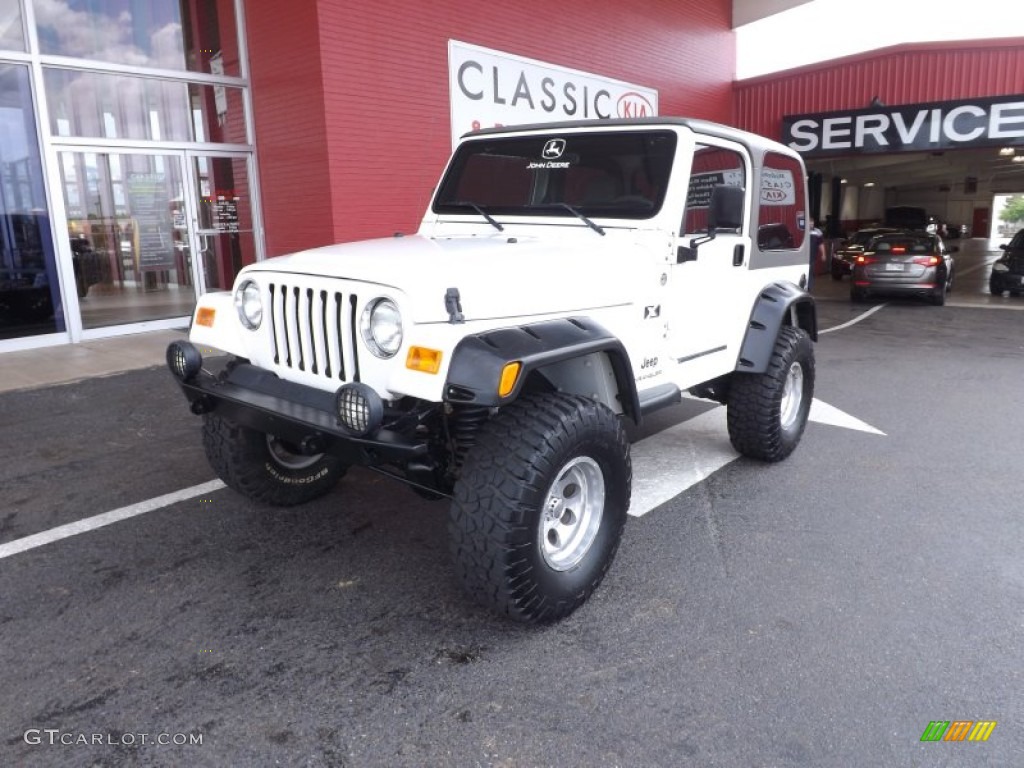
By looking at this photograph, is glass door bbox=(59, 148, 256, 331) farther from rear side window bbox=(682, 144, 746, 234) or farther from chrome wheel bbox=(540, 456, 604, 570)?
chrome wheel bbox=(540, 456, 604, 570)

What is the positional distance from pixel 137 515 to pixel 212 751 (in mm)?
2115

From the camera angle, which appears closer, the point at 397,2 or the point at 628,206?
the point at 628,206

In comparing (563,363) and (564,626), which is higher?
(563,363)

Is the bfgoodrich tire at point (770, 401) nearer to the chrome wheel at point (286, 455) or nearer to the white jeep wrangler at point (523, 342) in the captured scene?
the white jeep wrangler at point (523, 342)

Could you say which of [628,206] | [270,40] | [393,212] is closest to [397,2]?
[270,40]

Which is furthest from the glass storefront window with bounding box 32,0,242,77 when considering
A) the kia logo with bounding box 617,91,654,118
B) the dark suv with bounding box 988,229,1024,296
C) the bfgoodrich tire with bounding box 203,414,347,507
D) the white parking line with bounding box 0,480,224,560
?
the dark suv with bounding box 988,229,1024,296

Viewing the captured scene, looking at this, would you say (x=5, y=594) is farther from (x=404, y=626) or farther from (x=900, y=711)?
(x=900, y=711)

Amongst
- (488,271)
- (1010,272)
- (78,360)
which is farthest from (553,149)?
(1010,272)

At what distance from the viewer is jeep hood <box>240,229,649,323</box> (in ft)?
9.07

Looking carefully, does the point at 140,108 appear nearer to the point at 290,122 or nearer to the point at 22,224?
the point at 290,122

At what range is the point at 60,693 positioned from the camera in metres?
2.56

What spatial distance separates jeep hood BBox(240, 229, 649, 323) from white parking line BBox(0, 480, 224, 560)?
161 centimetres

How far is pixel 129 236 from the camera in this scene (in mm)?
10188

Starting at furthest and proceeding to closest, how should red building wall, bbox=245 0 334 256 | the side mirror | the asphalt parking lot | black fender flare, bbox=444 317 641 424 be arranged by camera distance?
red building wall, bbox=245 0 334 256, the side mirror, black fender flare, bbox=444 317 641 424, the asphalt parking lot
